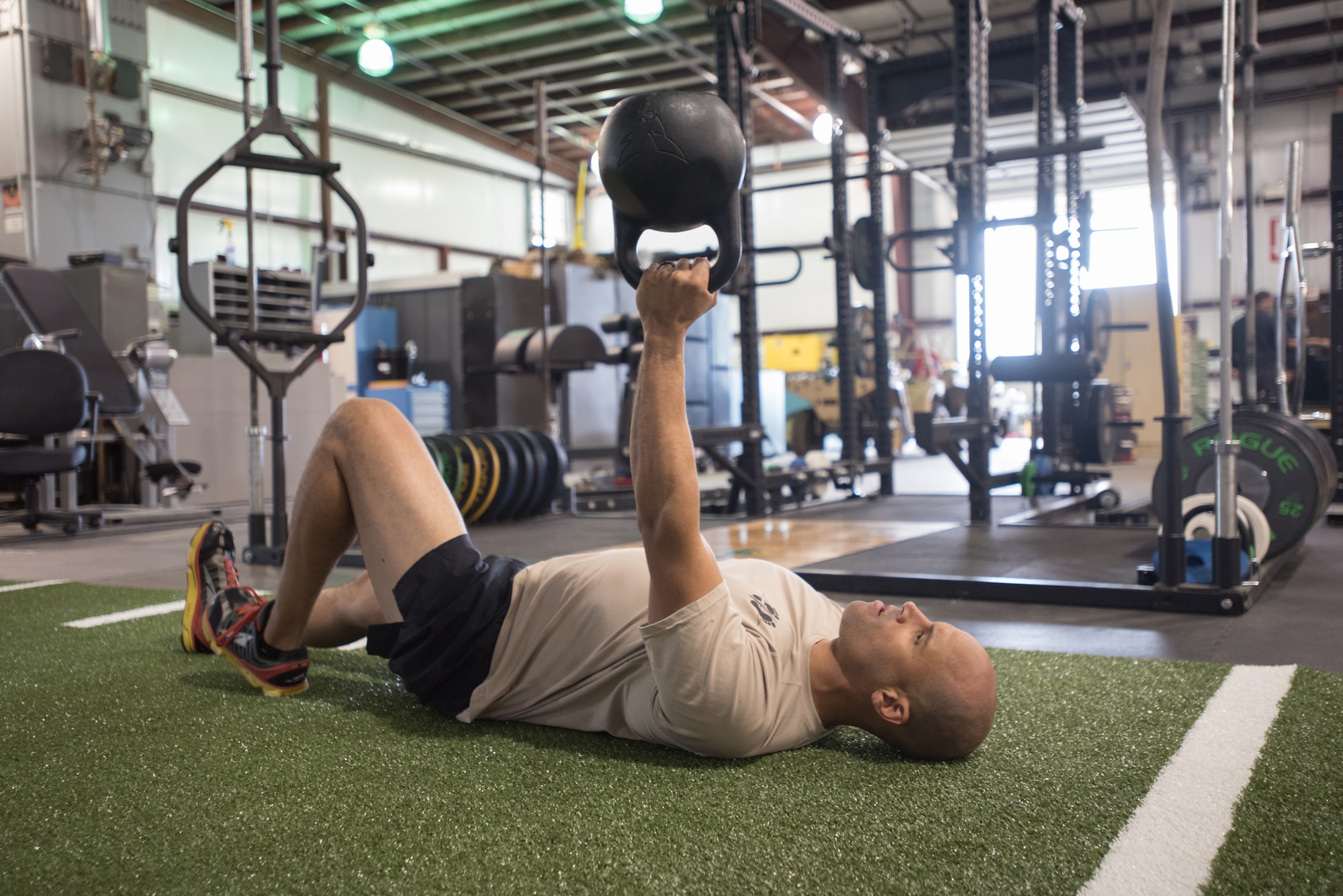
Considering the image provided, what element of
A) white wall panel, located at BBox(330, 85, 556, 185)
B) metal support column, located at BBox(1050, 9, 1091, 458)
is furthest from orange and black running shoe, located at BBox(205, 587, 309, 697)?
white wall panel, located at BBox(330, 85, 556, 185)

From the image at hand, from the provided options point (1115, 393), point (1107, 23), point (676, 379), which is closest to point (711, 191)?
point (676, 379)

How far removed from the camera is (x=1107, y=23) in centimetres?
1067

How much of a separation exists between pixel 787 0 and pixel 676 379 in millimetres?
4372

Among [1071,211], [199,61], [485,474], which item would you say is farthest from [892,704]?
[199,61]

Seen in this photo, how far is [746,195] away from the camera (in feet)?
16.8

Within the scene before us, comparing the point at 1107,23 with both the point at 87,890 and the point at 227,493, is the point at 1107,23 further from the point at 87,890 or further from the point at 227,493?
the point at 87,890

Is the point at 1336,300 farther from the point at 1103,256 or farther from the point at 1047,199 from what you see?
the point at 1103,256

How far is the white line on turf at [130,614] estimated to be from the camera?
8.34 ft

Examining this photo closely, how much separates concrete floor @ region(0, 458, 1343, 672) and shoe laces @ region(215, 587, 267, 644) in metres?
1.29

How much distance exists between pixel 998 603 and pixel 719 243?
1.89m

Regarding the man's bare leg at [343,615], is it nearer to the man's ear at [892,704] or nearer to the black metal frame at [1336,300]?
the man's ear at [892,704]

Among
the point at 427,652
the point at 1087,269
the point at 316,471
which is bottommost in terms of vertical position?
the point at 427,652

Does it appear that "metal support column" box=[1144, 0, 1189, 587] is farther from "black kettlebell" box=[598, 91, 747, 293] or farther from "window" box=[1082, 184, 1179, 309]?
"window" box=[1082, 184, 1179, 309]

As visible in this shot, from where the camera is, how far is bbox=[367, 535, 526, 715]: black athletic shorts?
1460 millimetres
